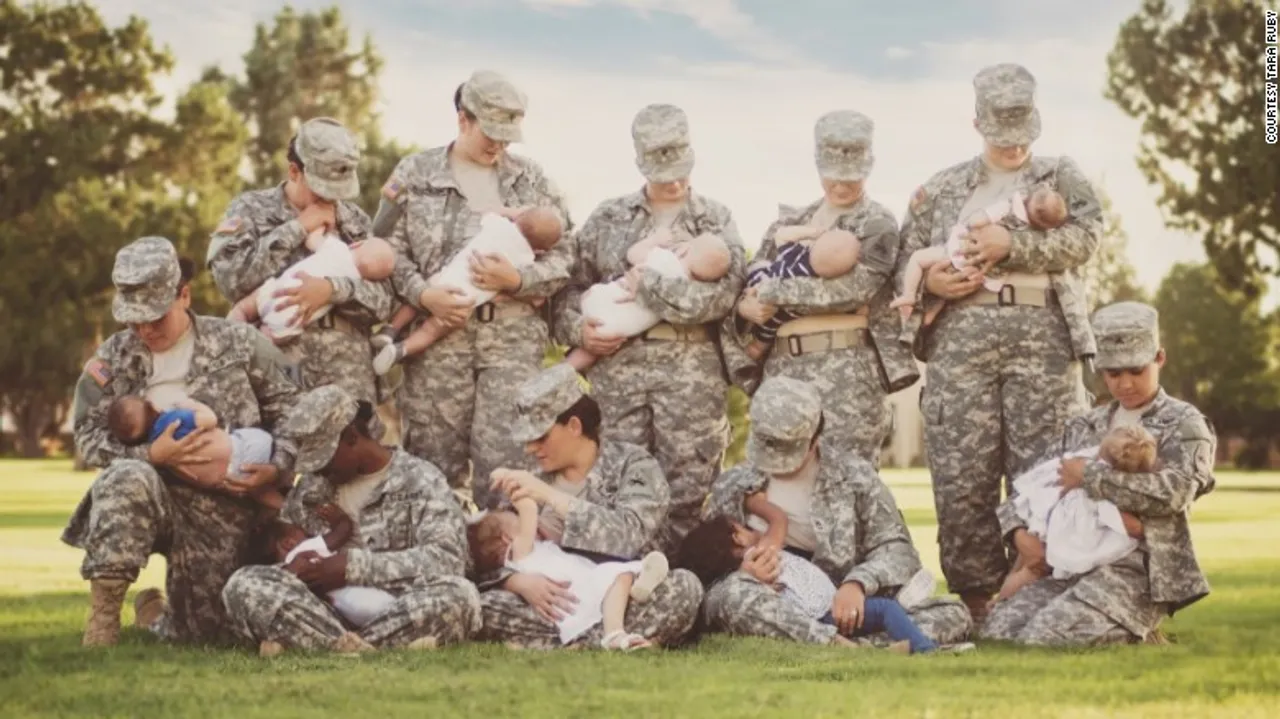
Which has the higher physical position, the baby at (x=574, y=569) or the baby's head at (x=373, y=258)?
the baby's head at (x=373, y=258)

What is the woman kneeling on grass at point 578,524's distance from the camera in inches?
325

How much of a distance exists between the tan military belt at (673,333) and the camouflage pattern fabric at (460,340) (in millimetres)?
614

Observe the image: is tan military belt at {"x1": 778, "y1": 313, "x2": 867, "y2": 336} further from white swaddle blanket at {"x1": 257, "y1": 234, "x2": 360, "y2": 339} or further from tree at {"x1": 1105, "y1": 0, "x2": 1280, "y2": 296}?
tree at {"x1": 1105, "y1": 0, "x2": 1280, "y2": 296}

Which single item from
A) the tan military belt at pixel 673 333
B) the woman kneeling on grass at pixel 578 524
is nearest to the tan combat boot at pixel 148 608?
the woman kneeling on grass at pixel 578 524

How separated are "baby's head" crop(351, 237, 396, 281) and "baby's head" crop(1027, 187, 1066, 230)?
3550 mm

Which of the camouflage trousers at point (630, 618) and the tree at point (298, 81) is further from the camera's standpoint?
the tree at point (298, 81)

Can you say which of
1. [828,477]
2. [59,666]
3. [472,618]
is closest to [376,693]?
[472,618]

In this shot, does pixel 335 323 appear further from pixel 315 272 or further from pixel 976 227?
pixel 976 227

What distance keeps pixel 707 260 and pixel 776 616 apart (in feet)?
6.98

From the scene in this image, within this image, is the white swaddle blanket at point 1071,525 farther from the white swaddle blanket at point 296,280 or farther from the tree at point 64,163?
the tree at point 64,163

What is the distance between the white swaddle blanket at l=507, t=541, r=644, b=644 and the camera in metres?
8.27

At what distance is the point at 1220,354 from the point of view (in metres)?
67.4

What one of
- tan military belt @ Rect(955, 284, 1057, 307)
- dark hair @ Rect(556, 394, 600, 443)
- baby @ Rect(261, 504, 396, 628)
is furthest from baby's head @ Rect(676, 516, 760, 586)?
tan military belt @ Rect(955, 284, 1057, 307)

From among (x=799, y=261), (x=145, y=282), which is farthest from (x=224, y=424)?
(x=799, y=261)
